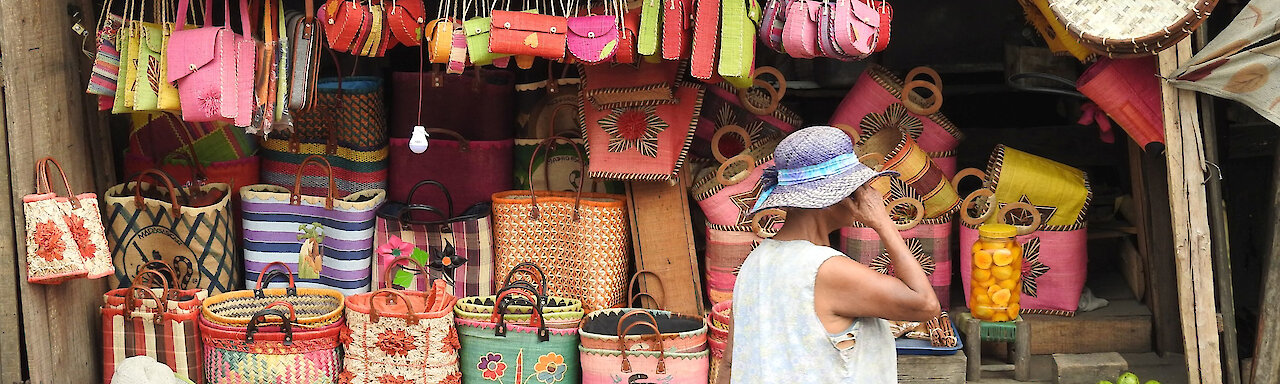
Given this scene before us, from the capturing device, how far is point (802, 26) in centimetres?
461

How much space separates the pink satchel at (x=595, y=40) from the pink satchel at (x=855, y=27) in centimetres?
79

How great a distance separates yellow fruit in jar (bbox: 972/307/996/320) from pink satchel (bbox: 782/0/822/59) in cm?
145

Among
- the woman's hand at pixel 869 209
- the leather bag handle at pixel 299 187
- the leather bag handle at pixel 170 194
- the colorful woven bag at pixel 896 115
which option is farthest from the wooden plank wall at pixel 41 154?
the woman's hand at pixel 869 209

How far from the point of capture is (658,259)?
5.56 metres

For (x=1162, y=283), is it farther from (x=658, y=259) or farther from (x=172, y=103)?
(x=172, y=103)

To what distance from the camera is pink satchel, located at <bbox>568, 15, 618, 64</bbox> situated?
474 centimetres

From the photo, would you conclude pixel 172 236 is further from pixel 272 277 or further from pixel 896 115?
pixel 896 115

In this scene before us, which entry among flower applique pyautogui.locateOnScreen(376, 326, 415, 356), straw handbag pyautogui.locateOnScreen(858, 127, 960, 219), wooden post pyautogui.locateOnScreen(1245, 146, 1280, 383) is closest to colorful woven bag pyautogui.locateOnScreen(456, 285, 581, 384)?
flower applique pyautogui.locateOnScreen(376, 326, 415, 356)

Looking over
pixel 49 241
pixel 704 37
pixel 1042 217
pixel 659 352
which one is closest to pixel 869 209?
pixel 704 37

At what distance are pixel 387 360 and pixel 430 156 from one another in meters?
1.12

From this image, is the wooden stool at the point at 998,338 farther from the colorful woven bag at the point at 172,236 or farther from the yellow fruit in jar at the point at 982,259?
the colorful woven bag at the point at 172,236

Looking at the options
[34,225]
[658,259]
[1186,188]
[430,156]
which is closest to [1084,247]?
[1186,188]

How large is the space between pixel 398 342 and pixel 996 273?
2370 millimetres

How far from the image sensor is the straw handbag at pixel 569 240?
5.43 meters
